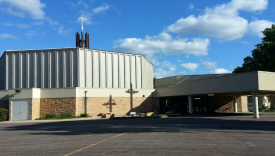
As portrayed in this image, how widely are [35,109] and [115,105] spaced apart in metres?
9.84

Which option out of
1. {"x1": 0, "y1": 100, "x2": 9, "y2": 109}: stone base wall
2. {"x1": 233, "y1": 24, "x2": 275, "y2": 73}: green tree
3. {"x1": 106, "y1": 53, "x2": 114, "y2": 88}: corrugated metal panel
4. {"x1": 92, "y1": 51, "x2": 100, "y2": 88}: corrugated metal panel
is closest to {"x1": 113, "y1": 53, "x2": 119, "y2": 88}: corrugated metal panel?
{"x1": 106, "y1": 53, "x2": 114, "y2": 88}: corrugated metal panel

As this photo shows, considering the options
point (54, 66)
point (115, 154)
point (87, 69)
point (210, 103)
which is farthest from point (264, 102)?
point (115, 154)

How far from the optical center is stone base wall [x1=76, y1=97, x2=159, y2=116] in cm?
3605

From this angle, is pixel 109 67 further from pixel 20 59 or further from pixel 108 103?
pixel 20 59

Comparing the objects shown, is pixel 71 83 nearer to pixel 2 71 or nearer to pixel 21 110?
pixel 21 110

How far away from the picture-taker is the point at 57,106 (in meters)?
35.2

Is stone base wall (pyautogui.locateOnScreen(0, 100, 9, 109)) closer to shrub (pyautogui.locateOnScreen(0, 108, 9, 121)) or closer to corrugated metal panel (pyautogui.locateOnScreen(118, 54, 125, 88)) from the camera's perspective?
shrub (pyautogui.locateOnScreen(0, 108, 9, 121))

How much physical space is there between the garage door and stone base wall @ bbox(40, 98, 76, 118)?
1.67m

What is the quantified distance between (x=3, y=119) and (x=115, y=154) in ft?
94.3

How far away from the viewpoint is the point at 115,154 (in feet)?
31.1

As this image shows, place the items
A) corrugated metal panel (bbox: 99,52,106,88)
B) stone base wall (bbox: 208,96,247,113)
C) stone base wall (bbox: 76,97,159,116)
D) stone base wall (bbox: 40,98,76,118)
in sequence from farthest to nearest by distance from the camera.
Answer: stone base wall (bbox: 208,96,247,113) → corrugated metal panel (bbox: 99,52,106,88) → stone base wall (bbox: 76,97,159,116) → stone base wall (bbox: 40,98,76,118)

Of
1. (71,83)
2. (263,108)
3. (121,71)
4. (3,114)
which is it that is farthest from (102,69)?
(263,108)

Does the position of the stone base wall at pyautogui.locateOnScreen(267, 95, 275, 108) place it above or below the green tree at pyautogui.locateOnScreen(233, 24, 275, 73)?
below

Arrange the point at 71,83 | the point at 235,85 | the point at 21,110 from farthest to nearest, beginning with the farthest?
1. the point at 71,83
2. the point at 21,110
3. the point at 235,85
